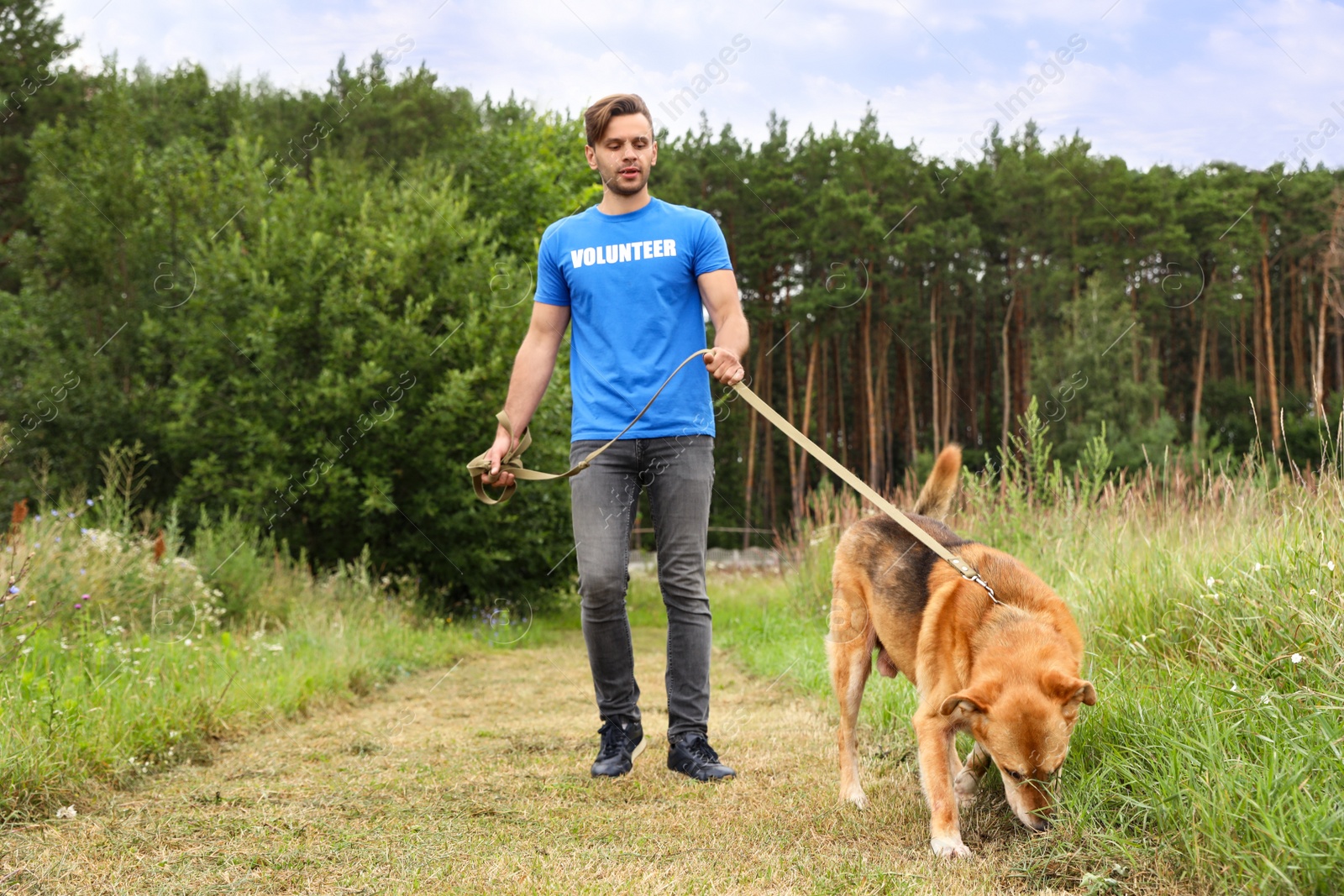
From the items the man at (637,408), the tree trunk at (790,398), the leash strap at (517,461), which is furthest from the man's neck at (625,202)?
the tree trunk at (790,398)

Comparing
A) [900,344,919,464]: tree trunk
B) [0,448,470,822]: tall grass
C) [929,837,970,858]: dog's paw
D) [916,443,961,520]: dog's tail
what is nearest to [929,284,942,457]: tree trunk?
[900,344,919,464]: tree trunk

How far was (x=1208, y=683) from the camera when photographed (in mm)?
3088

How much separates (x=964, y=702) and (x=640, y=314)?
1.90m

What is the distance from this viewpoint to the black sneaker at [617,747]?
375cm

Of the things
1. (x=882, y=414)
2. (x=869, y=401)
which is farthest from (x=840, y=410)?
(x=882, y=414)

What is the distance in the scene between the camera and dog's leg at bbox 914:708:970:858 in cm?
275

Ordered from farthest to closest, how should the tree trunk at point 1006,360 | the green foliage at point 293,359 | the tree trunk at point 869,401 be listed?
the tree trunk at point 1006,360 < the tree trunk at point 869,401 < the green foliage at point 293,359

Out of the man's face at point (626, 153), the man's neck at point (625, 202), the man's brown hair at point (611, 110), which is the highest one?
the man's brown hair at point (611, 110)

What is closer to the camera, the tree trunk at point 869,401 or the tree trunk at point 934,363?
the tree trunk at point 869,401

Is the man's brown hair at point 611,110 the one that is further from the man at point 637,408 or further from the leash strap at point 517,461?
the leash strap at point 517,461

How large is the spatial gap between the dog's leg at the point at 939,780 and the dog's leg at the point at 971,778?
13.4 inches

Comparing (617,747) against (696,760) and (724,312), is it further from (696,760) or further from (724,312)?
(724,312)

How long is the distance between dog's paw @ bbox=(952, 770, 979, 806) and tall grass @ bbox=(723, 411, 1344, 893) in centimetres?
36

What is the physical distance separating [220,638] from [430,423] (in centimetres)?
513
